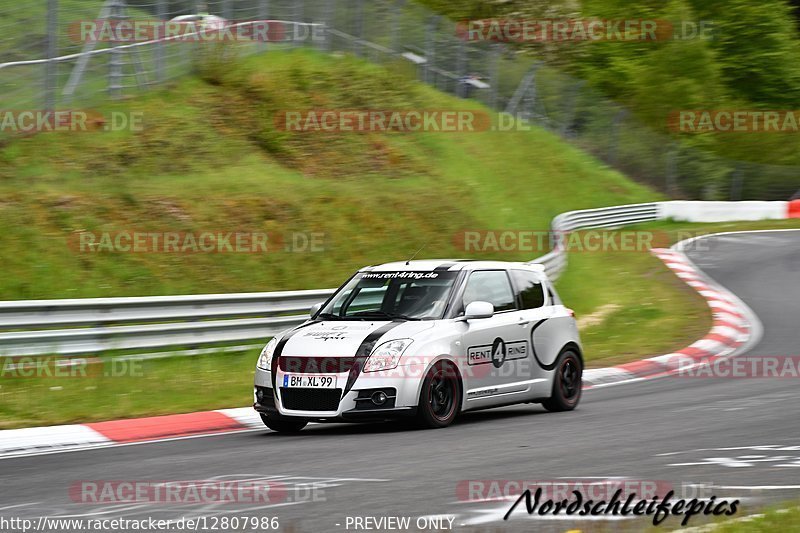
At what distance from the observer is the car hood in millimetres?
10148

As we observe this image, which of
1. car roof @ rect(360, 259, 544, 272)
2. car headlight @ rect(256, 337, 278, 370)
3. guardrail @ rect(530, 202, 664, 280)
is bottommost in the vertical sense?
guardrail @ rect(530, 202, 664, 280)

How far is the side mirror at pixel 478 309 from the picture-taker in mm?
10703

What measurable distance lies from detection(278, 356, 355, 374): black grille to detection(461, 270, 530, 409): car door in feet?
4.09

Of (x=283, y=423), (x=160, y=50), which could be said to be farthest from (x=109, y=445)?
(x=160, y=50)

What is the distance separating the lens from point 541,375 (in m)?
11.7

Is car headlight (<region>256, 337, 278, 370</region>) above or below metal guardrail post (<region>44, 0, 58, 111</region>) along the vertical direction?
below

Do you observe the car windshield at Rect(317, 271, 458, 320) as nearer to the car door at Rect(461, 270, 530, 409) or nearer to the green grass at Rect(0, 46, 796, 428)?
the car door at Rect(461, 270, 530, 409)

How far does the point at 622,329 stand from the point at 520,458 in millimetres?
10943

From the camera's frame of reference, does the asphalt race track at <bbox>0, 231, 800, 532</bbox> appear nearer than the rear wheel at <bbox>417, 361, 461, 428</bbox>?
Yes

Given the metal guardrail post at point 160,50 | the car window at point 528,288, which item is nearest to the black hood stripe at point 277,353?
the car window at point 528,288

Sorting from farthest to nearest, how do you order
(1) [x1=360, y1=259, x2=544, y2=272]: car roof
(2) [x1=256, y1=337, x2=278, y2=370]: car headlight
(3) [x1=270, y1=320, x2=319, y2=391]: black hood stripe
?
(1) [x1=360, y1=259, x2=544, y2=272]: car roof
(2) [x1=256, y1=337, x2=278, y2=370]: car headlight
(3) [x1=270, y1=320, x2=319, y2=391]: black hood stripe

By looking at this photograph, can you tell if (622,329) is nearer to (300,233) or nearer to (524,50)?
(300,233)

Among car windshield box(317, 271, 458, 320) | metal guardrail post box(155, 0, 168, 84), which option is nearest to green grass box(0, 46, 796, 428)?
metal guardrail post box(155, 0, 168, 84)

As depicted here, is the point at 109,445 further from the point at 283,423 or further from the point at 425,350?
the point at 425,350
